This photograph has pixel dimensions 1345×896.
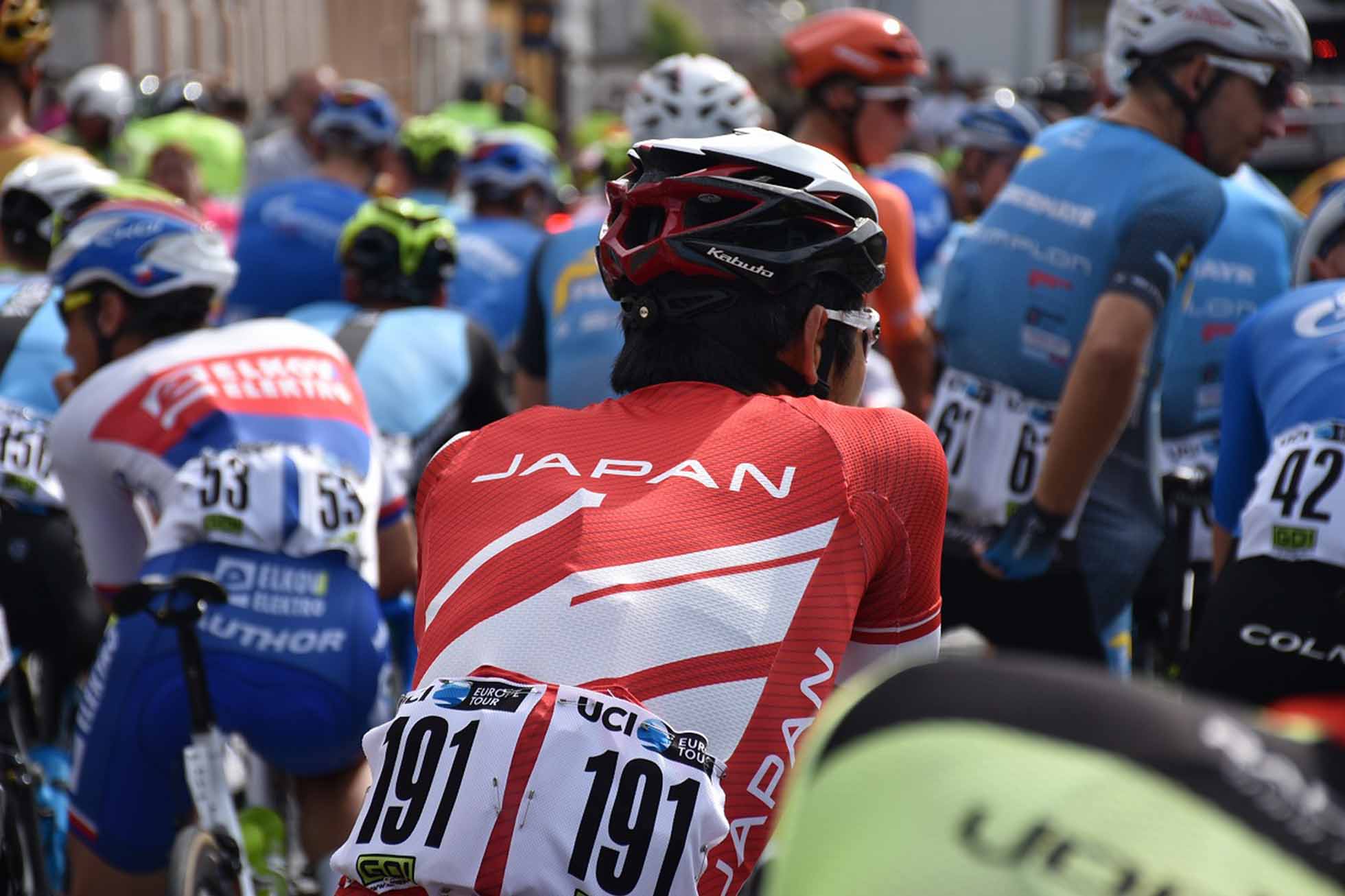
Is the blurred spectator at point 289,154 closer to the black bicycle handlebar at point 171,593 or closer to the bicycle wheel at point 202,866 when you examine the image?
the black bicycle handlebar at point 171,593

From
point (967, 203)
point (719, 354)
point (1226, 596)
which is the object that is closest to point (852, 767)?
point (719, 354)

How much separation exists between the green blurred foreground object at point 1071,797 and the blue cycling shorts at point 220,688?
132 inches

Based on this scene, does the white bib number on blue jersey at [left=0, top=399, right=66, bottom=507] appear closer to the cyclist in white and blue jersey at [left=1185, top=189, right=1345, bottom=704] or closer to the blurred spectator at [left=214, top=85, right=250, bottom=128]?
the cyclist in white and blue jersey at [left=1185, top=189, right=1345, bottom=704]

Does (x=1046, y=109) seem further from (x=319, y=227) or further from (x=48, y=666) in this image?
(x=48, y=666)

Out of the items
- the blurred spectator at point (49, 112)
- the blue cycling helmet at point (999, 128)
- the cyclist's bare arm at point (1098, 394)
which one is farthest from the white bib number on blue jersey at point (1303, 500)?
the blurred spectator at point (49, 112)

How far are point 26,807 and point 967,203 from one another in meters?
7.84

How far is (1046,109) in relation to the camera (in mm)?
12016

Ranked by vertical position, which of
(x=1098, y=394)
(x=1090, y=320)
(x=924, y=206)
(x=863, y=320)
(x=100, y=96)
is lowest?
(x=924, y=206)

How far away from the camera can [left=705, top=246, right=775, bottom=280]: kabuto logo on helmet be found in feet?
9.00

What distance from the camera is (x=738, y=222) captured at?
2770 millimetres

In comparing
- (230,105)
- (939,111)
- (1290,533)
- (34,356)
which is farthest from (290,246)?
(939,111)

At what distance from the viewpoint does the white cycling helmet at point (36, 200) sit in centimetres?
622

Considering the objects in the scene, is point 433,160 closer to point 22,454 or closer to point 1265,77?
point 22,454

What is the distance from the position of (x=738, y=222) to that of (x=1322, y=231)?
7.10 ft
